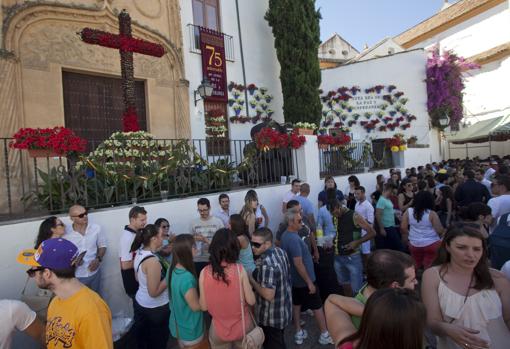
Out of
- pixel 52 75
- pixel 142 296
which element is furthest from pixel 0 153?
pixel 142 296

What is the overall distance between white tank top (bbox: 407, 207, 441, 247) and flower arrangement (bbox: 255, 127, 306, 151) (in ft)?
11.6

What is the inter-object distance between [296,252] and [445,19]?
26.7 meters

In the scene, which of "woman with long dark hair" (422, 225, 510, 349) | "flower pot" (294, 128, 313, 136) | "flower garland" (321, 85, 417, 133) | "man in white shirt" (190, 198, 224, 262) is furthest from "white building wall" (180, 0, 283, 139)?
"woman with long dark hair" (422, 225, 510, 349)

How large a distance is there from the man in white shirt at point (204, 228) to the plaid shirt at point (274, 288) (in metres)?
1.88

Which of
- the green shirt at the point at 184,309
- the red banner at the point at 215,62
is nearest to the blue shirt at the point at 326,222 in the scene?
the green shirt at the point at 184,309

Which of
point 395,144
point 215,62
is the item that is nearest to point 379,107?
Answer: point 395,144

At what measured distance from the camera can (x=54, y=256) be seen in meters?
2.32

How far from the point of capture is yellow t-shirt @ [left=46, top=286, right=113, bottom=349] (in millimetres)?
2186

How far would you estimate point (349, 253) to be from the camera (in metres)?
4.81

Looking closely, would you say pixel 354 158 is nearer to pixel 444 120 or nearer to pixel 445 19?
pixel 444 120

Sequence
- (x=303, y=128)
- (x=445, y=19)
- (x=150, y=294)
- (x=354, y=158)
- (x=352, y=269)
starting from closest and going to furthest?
(x=150, y=294), (x=352, y=269), (x=303, y=128), (x=354, y=158), (x=445, y=19)

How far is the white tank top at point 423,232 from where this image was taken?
16.2 ft

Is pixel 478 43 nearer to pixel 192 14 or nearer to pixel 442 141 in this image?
pixel 442 141

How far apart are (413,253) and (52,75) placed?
327 inches
